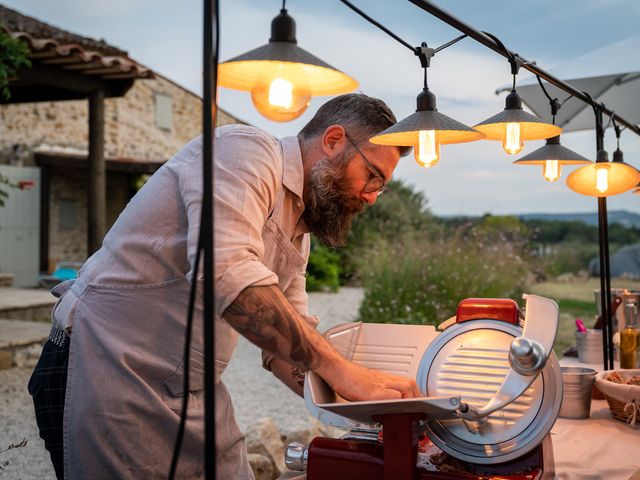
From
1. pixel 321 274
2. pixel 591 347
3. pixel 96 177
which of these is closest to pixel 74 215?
pixel 321 274

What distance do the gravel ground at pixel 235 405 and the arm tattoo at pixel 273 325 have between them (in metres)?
2.53

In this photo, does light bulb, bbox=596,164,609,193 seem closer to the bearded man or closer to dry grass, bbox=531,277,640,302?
the bearded man

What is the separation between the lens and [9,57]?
215 inches

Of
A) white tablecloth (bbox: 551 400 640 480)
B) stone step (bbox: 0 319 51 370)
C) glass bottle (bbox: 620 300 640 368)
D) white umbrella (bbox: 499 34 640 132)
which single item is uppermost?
white umbrella (bbox: 499 34 640 132)

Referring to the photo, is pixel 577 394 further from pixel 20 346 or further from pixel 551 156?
pixel 20 346

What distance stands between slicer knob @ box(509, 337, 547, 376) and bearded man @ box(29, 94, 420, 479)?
9.7 inches

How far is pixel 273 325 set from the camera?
1176 millimetres

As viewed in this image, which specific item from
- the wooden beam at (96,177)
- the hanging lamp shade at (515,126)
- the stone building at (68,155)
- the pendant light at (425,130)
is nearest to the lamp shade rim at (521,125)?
the hanging lamp shade at (515,126)

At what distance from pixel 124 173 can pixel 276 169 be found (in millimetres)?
12950

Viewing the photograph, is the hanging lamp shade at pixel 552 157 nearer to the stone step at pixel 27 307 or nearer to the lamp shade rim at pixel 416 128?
the lamp shade rim at pixel 416 128

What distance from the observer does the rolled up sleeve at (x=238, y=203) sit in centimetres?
114

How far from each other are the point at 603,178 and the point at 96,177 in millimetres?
5892

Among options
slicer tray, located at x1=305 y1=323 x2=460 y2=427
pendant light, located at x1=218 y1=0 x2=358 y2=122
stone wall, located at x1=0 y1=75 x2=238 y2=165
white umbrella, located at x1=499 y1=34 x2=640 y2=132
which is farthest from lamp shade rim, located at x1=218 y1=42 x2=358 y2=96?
stone wall, located at x1=0 y1=75 x2=238 y2=165

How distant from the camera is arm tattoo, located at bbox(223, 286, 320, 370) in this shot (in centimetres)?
115
